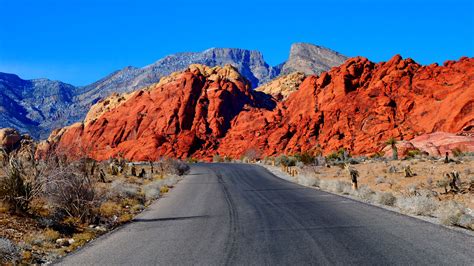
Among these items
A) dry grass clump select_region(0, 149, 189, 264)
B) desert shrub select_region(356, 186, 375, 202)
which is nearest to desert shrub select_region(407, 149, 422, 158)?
desert shrub select_region(356, 186, 375, 202)

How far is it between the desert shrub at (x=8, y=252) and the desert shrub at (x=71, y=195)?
4.52 metres

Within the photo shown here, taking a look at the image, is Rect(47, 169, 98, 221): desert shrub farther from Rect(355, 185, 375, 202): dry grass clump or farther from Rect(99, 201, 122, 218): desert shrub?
Rect(355, 185, 375, 202): dry grass clump

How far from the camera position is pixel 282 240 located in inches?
401

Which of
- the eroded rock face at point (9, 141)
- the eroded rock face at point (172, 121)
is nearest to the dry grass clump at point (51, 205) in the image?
the eroded rock face at point (9, 141)

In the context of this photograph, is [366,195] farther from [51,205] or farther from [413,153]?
[413,153]

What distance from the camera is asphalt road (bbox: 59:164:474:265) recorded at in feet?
27.8

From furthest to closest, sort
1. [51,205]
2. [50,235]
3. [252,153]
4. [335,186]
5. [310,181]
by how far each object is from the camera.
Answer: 1. [252,153]
2. [310,181]
3. [335,186]
4. [51,205]
5. [50,235]

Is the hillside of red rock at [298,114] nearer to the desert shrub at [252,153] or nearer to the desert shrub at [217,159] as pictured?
the desert shrub at [252,153]

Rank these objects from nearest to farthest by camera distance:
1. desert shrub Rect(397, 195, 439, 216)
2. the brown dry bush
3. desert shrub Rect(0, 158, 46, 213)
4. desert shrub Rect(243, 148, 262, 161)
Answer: desert shrub Rect(0, 158, 46, 213) → desert shrub Rect(397, 195, 439, 216) → the brown dry bush → desert shrub Rect(243, 148, 262, 161)

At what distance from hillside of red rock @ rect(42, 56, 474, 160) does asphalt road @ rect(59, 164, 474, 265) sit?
43.3m

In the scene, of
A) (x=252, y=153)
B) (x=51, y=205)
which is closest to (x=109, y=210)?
(x=51, y=205)

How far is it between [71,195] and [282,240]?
7.56 metres

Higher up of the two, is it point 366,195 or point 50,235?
point 366,195

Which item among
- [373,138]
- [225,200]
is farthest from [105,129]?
[225,200]
